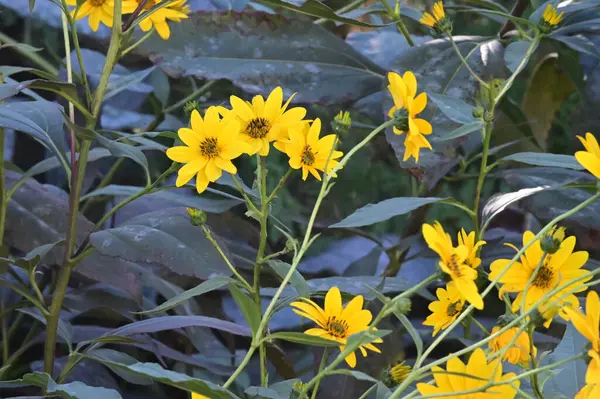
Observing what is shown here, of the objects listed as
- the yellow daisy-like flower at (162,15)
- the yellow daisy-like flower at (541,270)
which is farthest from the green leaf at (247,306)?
the yellow daisy-like flower at (162,15)

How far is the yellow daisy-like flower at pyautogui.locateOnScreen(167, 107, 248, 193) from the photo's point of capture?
434 millimetres

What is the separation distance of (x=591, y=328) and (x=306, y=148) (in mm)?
198

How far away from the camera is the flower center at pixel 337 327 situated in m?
0.42

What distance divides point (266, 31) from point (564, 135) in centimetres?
55

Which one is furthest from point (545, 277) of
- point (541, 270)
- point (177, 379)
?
point (177, 379)

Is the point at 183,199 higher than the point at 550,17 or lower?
lower

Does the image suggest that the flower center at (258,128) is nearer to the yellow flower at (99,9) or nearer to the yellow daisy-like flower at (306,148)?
the yellow daisy-like flower at (306,148)

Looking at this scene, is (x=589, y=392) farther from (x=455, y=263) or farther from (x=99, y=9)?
(x=99, y=9)

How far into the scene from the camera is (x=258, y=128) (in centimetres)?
45

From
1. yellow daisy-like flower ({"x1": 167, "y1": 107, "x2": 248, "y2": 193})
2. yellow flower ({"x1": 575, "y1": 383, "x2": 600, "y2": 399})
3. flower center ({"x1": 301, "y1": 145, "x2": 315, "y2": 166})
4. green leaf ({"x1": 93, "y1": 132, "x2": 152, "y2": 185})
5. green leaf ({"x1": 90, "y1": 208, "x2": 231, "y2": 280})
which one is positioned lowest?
green leaf ({"x1": 90, "y1": 208, "x2": 231, "y2": 280})

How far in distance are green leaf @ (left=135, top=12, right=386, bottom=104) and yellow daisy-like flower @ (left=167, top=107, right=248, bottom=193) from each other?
11.4 inches

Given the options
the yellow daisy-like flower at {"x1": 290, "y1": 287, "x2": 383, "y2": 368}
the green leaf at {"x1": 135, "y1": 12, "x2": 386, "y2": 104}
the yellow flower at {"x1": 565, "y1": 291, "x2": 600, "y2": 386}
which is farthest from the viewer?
the green leaf at {"x1": 135, "y1": 12, "x2": 386, "y2": 104}

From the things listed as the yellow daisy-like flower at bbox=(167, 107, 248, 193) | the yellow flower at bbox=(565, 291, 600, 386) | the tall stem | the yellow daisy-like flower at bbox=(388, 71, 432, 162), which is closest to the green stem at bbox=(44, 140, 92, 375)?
the tall stem

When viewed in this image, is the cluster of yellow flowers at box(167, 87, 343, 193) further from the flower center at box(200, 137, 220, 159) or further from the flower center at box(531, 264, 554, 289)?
the flower center at box(531, 264, 554, 289)
